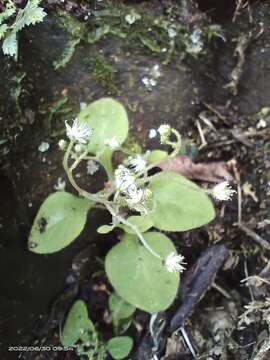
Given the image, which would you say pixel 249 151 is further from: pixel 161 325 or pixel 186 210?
pixel 161 325

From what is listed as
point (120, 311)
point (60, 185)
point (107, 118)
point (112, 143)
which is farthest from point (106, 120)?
point (120, 311)

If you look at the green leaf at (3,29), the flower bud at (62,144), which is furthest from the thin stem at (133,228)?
the green leaf at (3,29)

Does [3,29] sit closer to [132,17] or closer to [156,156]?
[132,17]

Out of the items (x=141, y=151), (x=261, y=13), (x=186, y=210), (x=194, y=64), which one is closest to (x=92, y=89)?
(x=141, y=151)

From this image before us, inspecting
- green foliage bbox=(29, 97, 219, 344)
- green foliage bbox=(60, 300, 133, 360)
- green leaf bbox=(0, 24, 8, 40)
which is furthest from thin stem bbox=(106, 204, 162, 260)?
green leaf bbox=(0, 24, 8, 40)

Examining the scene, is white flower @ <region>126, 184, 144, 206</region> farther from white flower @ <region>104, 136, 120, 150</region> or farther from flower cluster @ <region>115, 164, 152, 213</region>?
white flower @ <region>104, 136, 120, 150</region>

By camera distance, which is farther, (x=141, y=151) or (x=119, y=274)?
(x=141, y=151)

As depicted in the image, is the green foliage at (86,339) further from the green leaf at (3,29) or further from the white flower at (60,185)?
the green leaf at (3,29)
